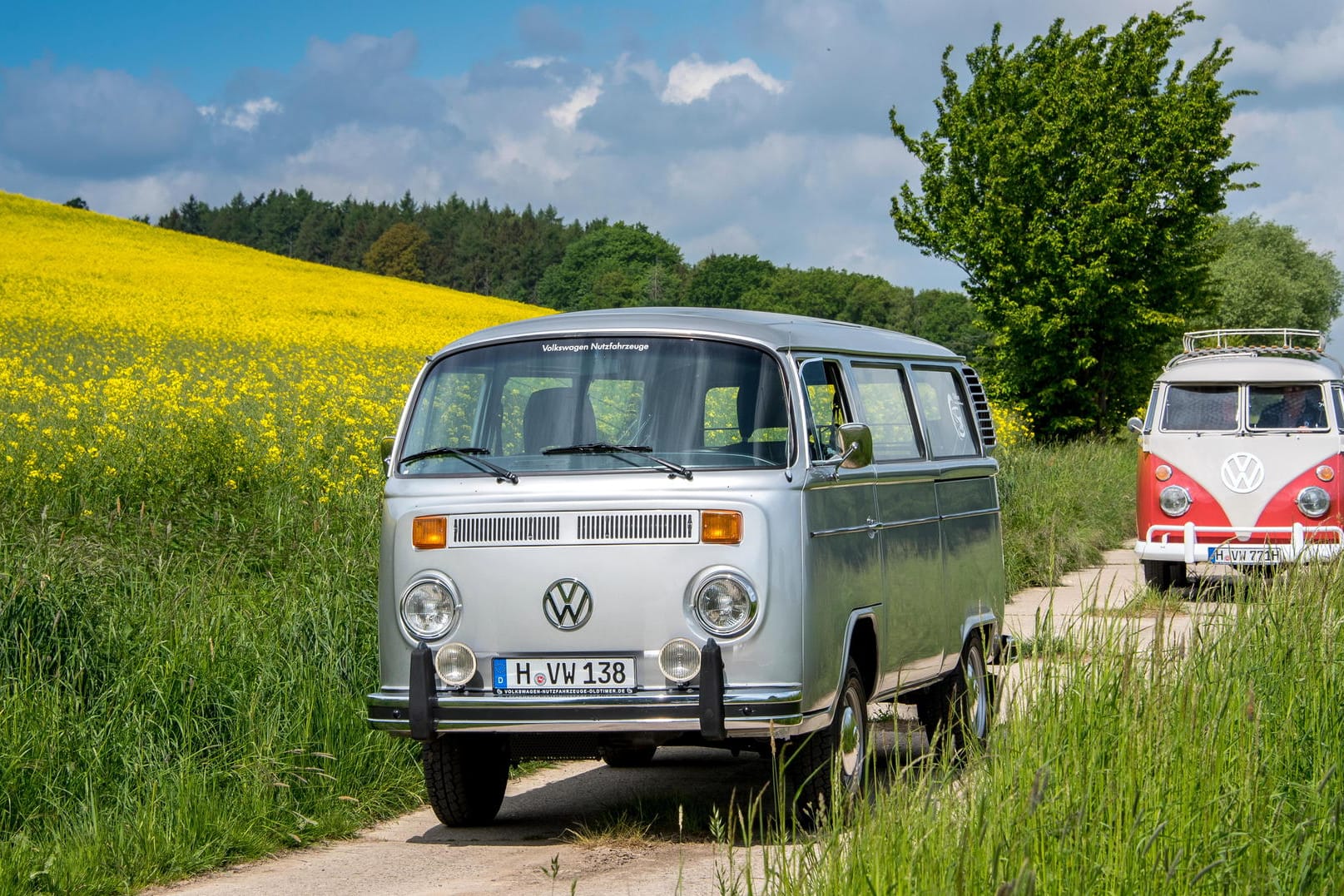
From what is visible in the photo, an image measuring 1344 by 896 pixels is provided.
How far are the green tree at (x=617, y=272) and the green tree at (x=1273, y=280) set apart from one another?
31449mm

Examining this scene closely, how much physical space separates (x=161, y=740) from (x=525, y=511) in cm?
229

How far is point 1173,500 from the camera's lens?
51.0ft

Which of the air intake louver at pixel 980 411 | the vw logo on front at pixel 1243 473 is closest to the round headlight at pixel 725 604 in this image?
the air intake louver at pixel 980 411

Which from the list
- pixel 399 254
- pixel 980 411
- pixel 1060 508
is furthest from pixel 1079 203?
pixel 399 254

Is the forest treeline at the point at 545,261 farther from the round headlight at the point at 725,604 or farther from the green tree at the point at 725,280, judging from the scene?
the round headlight at the point at 725,604

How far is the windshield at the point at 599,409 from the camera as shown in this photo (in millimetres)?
6797

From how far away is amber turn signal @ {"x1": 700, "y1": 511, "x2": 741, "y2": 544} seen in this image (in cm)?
644

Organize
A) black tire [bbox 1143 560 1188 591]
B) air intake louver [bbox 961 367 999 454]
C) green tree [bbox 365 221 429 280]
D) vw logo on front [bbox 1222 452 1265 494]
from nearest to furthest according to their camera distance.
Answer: air intake louver [bbox 961 367 999 454], vw logo on front [bbox 1222 452 1265 494], black tire [bbox 1143 560 1188 591], green tree [bbox 365 221 429 280]

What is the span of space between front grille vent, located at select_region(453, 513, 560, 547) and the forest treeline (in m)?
74.6

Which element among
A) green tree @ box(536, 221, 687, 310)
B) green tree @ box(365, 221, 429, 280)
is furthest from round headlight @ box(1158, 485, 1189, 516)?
green tree @ box(365, 221, 429, 280)

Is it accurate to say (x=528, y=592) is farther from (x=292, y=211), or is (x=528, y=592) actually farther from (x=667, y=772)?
(x=292, y=211)

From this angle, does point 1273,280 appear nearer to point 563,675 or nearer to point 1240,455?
point 1240,455

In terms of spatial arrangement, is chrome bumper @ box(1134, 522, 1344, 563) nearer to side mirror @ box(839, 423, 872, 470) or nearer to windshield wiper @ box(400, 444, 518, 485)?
side mirror @ box(839, 423, 872, 470)

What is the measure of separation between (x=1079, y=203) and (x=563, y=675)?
2761cm
